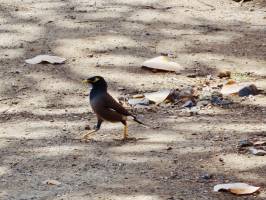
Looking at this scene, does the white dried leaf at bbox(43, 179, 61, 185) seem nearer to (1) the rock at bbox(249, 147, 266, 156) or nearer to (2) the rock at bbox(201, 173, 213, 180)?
(2) the rock at bbox(201, 173, 213, 180)

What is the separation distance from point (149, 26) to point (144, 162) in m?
3.67

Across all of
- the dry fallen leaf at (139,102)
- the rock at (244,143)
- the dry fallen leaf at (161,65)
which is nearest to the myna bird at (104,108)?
the dry fallen leaf at (139,102)

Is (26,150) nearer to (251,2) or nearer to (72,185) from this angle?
(72,185)

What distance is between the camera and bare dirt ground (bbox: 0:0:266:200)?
5.74m

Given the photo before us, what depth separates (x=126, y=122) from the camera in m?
6.75

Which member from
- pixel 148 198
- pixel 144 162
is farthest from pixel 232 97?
pixel 148 198

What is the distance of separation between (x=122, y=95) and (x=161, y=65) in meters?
0.73

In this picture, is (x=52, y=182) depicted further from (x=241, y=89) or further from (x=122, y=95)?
(x=241, y=89)

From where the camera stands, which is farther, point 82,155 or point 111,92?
point 111,92

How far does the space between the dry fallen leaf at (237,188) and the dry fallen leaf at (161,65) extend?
2.83 meters

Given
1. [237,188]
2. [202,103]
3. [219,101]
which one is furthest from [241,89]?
[237,188]

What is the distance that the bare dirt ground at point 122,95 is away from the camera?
5.74 m

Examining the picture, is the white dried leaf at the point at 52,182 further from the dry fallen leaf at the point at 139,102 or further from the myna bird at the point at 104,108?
the dry fallen leaf at the point at 139,102

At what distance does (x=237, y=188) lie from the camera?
18.1ft
